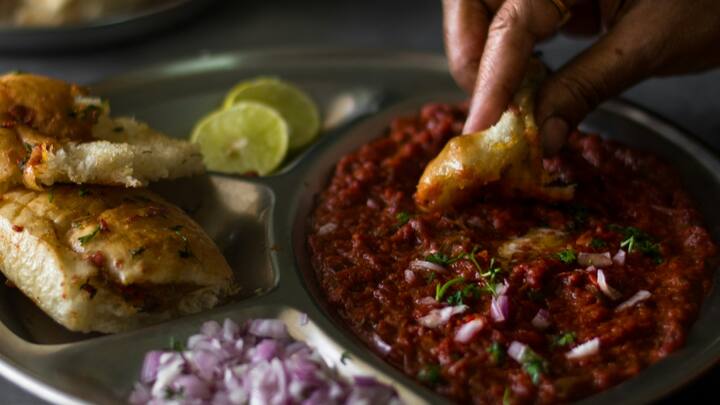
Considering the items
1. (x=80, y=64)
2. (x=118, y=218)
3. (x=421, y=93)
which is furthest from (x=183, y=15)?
(x=118, y=218)

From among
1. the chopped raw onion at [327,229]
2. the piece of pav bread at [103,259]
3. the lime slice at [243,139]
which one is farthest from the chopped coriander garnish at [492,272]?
the lime slice at [243,139]

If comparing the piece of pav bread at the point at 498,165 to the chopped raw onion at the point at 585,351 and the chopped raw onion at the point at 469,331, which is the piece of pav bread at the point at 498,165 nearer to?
the chopped raw onion at the point at 469,331

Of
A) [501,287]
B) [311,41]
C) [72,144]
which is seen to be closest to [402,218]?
[501,287]

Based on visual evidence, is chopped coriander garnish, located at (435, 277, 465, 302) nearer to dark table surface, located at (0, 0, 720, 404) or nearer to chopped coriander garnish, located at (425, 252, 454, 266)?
chopped coriander garnish, located at (425, 252, 454, 266)

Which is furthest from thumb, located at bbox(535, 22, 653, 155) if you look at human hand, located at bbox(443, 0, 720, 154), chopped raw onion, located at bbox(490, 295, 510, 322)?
chopped raw onion, located at bbox(490, 295, 510, 322)

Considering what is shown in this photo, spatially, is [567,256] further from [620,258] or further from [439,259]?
[439,259]
